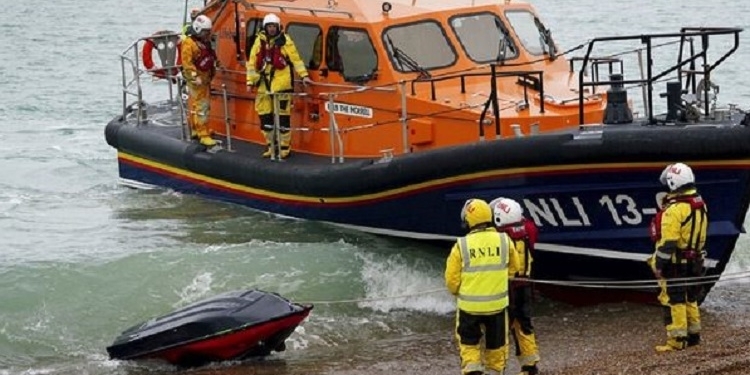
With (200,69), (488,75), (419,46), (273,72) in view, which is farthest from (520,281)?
(200,69)

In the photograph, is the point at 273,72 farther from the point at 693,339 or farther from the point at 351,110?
the point at 693,339

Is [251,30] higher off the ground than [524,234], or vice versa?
[251,30]

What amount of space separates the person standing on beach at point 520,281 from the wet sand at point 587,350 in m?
0.25

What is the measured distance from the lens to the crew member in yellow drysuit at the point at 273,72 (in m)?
9.91

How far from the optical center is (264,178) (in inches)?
407

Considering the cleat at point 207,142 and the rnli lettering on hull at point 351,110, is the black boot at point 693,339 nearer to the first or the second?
the rnli lettering on hull at point 351,110

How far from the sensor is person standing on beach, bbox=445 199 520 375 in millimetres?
6682

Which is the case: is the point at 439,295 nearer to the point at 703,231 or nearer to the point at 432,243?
the point at 432,243

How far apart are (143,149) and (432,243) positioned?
371 cm

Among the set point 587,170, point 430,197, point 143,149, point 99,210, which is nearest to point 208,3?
point 143,149

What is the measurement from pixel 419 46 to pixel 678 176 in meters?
2.92

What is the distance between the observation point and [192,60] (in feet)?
35.1

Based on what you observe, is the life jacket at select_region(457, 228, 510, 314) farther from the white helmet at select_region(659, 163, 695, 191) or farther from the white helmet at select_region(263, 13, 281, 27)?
the white helmet at select_region(263, 13, 281, 27)

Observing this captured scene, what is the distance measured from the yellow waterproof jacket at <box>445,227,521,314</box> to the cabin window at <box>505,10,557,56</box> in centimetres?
373
